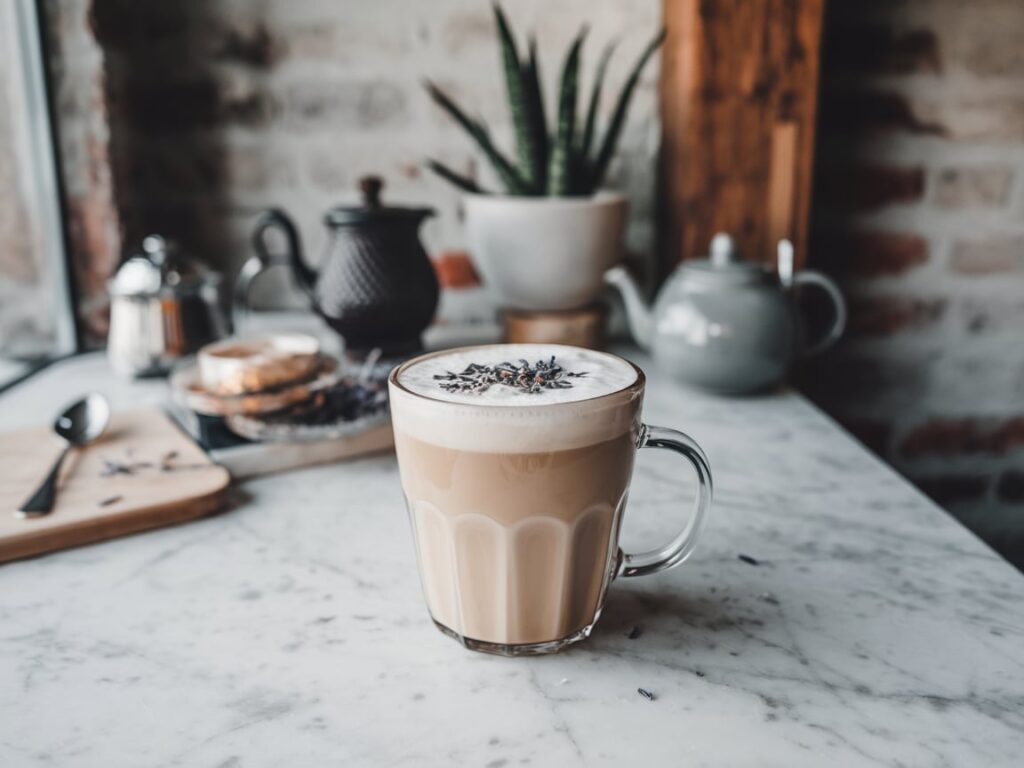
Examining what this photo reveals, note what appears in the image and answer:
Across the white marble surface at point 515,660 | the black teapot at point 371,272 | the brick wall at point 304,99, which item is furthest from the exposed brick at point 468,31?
the white marble surface at point 515,660

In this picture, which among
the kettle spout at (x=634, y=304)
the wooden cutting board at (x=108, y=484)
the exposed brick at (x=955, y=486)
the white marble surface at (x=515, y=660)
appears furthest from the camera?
the exposed brick at (x=955, y=486)

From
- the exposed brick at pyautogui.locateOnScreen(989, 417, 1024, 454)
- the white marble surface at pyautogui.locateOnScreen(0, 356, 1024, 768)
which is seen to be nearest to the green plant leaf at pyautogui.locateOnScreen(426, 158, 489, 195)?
the white marble surface at pyautogui.locateOnScreen(0, 356, 1024, 768)

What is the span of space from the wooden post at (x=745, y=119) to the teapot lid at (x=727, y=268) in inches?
7.5

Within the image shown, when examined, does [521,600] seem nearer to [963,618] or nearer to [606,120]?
[963,618]

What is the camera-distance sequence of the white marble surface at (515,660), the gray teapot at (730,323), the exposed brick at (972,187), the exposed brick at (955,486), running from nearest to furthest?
the white marble surface at (515,660) → the gray teapot at (730,323) → the exposed brick at (972,187) → the exposed brick at (955,486)

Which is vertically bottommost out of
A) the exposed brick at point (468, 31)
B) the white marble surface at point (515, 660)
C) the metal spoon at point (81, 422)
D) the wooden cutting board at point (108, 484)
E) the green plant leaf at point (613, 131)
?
the white marble surface at point (515, 660)

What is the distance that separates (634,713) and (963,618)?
0.23 m

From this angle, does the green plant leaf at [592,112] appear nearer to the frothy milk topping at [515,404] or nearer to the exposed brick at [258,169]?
the exposed brick at [258,169]

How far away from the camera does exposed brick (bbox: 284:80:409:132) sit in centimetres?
124

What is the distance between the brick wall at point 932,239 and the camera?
1219mm

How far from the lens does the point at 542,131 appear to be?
1098 millimetres

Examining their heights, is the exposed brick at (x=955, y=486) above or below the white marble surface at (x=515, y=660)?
below

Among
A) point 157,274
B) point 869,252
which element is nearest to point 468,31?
point 157,274

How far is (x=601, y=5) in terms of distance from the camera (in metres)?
1.23
